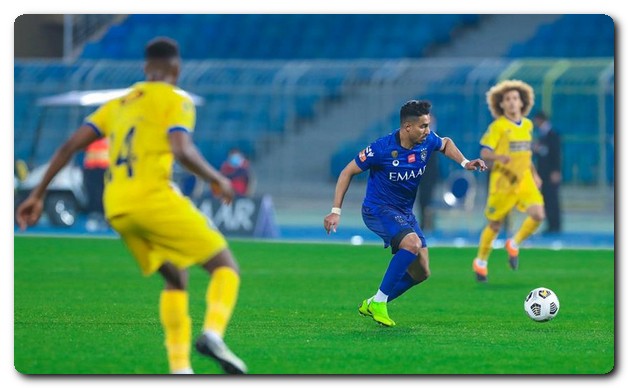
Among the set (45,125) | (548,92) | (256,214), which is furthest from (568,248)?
(45,125)

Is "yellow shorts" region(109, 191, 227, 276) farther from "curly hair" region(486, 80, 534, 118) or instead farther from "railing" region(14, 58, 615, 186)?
"railing" region(14, 58, 615, 186)

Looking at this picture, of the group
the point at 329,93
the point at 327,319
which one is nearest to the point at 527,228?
the point at 327,319

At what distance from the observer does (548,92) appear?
82.7 ft

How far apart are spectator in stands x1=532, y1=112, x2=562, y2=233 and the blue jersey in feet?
37.3

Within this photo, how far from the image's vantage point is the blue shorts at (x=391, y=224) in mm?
10141

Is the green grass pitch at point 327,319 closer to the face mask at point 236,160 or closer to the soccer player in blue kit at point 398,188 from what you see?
the soccer player in blue kit at point 398,188

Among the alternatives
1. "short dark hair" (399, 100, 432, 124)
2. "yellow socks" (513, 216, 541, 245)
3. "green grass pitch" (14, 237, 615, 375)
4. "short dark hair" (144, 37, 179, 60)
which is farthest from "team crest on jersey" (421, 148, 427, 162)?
"yellow socks" (513, 216, 541, 245)

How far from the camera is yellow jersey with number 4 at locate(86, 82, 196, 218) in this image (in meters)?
7.29

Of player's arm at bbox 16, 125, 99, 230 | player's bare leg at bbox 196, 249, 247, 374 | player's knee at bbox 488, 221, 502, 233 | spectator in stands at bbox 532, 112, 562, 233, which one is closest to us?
player's bare leg at bbox 196, 249, 247, 374

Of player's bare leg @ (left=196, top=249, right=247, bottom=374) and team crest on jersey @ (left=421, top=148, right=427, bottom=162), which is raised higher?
team crest on jersey @ (left=421, top=148, right=427, bottom=162)

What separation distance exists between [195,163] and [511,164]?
298 inches

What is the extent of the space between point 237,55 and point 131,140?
22007 millimetres

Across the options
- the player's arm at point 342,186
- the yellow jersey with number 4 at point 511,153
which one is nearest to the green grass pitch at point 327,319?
the player's arm at point 342,186

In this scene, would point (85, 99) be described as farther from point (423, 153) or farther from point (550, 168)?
point (423, 153)
